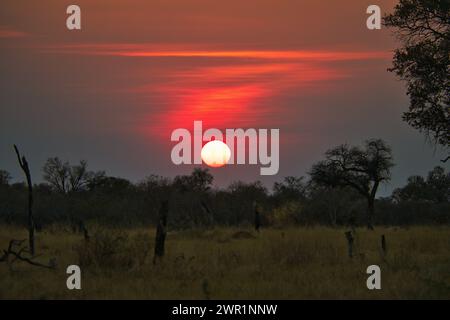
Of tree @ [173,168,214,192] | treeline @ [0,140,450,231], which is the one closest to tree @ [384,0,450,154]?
treeline @ [0,140,450,231]

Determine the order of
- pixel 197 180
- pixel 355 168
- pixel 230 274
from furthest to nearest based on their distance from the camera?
pixel 197 180 → pixel 355 168 → pixel 230 274

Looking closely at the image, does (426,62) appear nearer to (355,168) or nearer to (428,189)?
(355,168)

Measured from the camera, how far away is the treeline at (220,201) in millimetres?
41500

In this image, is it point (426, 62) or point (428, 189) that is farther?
point (428, 189)

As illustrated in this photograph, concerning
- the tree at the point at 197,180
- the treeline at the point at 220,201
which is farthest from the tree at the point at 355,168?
the tree at the point at 197,180

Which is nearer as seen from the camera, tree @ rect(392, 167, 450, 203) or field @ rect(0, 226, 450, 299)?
field @ rect(0, 226, 450, 299)

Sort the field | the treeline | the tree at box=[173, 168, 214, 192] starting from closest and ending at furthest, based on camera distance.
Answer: the field
the treeline
the tree at box=[173, 168, 214, 192]

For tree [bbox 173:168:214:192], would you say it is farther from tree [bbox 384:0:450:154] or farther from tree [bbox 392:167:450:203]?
tree [bbox 384:0:450:154]

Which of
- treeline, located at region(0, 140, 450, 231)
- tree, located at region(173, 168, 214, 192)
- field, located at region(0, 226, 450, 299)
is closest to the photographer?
field, located at region(0, 226, 450, 299)

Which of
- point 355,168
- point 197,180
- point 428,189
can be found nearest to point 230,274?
point 355,168

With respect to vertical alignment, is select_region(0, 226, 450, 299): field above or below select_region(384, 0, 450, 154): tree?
below

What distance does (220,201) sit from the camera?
51781mm

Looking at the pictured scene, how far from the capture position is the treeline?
136ft
